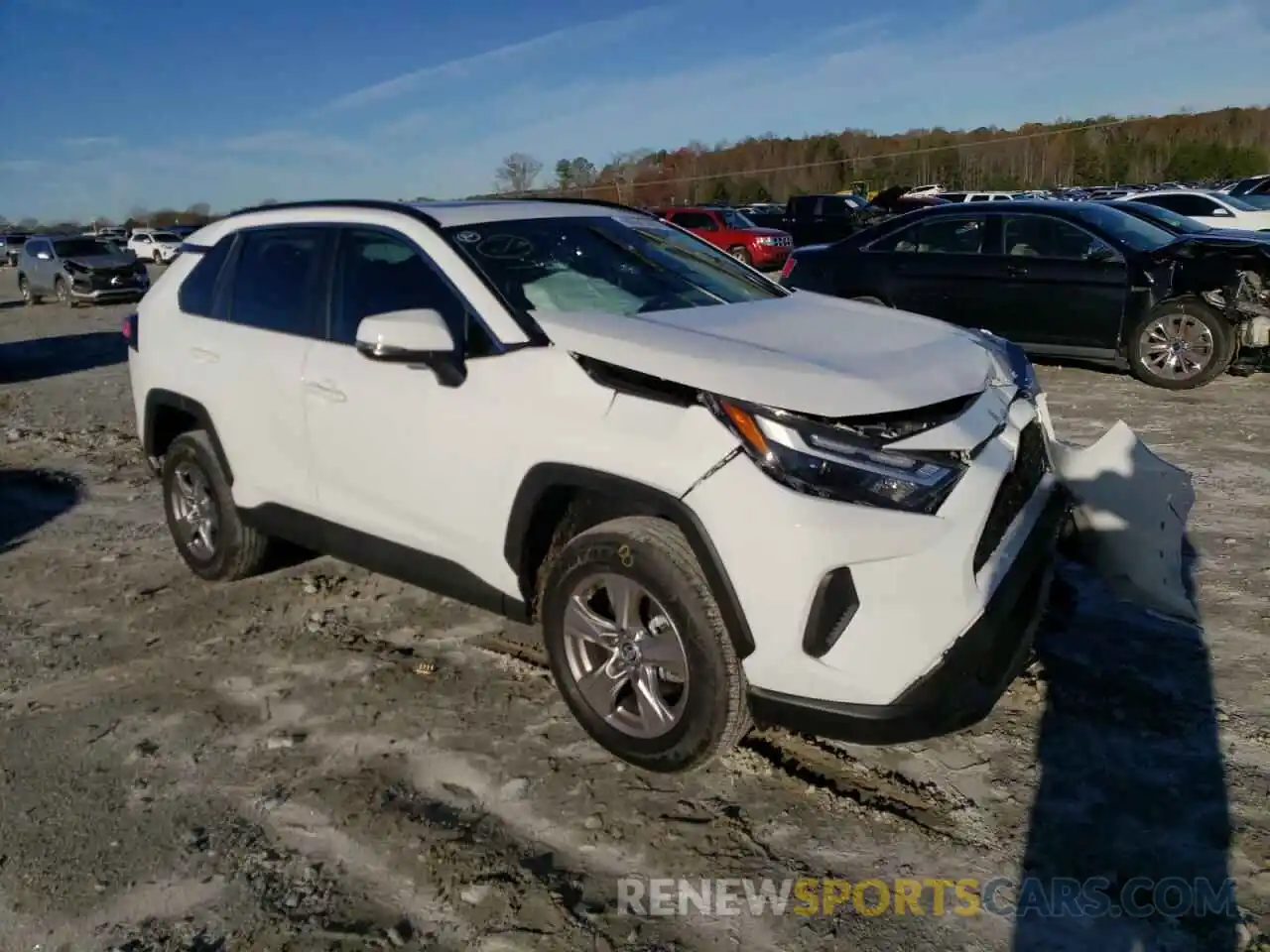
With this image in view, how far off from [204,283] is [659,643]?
2.98m

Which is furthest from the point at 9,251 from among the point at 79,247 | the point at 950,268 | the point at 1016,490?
the point at 1016,490

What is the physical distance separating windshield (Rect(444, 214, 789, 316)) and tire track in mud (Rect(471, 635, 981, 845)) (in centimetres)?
153

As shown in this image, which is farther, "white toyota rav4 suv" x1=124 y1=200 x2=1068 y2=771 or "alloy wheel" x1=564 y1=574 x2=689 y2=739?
"alloy wheel" x1=564 y1=574 x2=689 y2=739

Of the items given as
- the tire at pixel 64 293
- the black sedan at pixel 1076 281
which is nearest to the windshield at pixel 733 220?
the black sedan at pixel 1076 281

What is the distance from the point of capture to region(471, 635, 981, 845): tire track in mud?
2928 millimetres

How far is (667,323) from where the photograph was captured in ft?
10.9

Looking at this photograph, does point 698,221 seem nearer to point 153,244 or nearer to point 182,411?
point 182,411

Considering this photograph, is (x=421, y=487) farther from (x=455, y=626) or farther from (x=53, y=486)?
(x=53, y=486)

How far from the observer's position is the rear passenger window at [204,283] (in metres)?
4.65

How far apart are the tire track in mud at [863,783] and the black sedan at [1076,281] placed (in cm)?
682

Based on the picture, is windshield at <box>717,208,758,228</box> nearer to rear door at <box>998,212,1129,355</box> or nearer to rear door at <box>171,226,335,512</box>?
rear door at <box>998,212,1129,355</box>

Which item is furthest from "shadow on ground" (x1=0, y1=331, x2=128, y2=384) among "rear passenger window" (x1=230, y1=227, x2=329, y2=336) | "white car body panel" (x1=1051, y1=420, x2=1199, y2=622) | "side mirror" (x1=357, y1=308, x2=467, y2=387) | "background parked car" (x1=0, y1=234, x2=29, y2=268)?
"background parked car" (x1=0, y1=234, x2=29, y2=268)

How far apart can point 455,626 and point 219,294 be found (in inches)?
71.9

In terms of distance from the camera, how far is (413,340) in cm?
324
